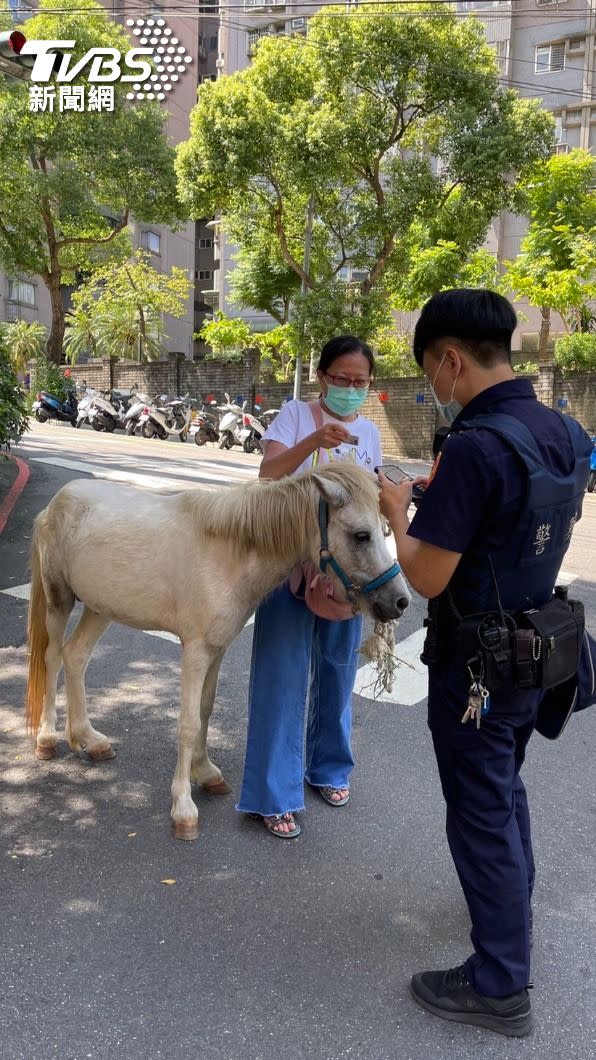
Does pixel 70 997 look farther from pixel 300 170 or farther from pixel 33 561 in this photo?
pixel 300 170

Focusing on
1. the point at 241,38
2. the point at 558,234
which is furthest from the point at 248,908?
the point at 241,38

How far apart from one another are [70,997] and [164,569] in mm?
1542

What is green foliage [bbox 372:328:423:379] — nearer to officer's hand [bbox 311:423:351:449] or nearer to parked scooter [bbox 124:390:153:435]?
parked scooter [bbox 124:390:153:435]

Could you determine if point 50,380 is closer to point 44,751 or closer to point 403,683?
point 403,683

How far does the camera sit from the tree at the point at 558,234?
876 inches

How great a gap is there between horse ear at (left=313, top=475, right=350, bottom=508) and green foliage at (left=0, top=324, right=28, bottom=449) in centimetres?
687

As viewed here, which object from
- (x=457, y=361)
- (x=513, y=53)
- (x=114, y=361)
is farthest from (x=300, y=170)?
(x=513, y=53)

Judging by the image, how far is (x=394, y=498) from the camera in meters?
2.26

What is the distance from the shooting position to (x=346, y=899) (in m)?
2.83

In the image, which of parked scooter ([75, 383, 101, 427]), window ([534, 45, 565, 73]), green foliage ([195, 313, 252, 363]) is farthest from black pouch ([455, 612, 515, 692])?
window ([534, 45, 565, 73])

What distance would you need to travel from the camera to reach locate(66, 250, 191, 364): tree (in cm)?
3375

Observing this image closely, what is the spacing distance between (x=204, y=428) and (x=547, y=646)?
18540mm

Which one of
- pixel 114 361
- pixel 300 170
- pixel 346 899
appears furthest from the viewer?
pixel 114 361

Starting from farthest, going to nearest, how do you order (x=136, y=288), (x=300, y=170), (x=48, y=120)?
(x=136, y=288), (x=48, y=120), (x=300, y=170)
